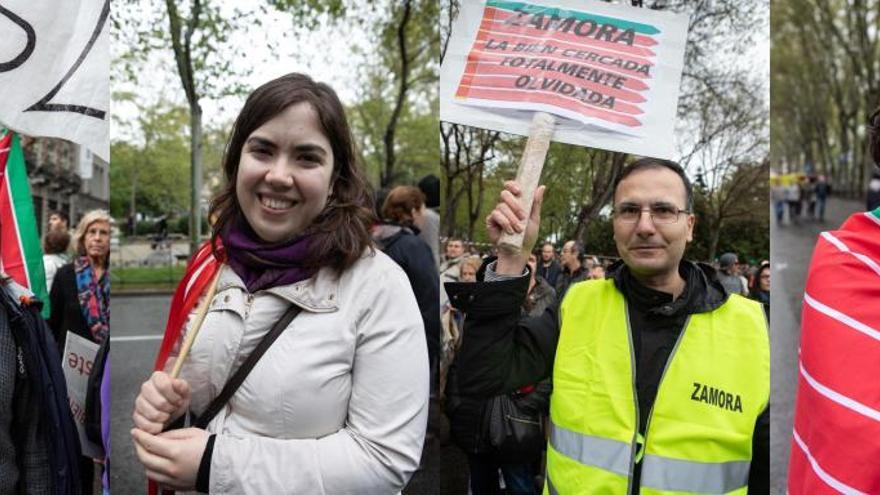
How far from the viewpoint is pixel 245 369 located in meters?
1.54

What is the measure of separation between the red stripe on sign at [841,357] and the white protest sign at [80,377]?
2.33 meters

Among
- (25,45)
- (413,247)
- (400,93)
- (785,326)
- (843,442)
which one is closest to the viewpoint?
(843,442)

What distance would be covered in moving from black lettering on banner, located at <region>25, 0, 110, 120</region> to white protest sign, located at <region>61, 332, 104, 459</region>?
92cm

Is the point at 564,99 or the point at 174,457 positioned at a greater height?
the point at 564,99

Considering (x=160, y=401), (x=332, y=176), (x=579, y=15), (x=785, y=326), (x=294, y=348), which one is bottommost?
(x=785, y=326)

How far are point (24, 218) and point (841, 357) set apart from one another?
2.61 metres

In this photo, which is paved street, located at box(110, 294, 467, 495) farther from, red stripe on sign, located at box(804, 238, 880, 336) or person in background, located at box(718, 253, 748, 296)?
red stripe on sign, located at box(804, 238, 880, 336)

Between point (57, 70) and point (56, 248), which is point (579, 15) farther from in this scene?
point (56, 248)

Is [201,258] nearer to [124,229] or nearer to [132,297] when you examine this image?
[132,297]

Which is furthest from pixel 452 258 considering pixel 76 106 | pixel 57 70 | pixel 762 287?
pixel 57 70

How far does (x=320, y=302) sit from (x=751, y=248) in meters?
1.37

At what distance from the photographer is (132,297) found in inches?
145

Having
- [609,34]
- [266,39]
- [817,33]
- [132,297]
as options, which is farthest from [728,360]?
[817,33]

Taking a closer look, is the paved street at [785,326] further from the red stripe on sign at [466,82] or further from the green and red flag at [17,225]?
the green and red flag at [17,225]
